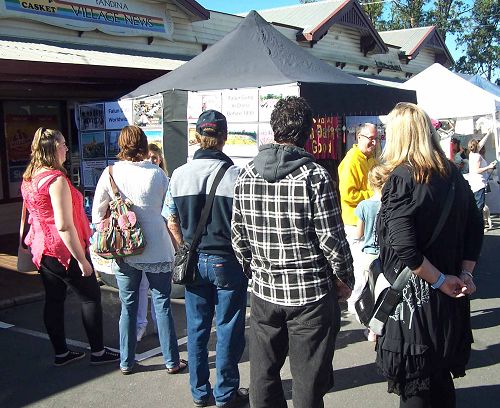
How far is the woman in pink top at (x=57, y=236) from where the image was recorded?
3945 mm

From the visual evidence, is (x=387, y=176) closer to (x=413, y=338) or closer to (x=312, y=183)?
(x=312, y=183)

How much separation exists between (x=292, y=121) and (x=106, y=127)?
498 cm

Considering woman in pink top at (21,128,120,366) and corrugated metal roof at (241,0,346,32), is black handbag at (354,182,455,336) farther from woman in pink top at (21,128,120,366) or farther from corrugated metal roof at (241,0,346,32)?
corrugated metal roof at (241,0,346,32)

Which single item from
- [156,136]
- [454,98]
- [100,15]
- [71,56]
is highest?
[100,15]

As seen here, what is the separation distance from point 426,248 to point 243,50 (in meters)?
4.96

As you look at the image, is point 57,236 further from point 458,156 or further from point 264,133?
point 458,156

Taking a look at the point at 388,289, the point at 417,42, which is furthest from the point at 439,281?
the point at 417,42

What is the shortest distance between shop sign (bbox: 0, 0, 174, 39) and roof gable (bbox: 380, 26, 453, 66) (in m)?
10.9

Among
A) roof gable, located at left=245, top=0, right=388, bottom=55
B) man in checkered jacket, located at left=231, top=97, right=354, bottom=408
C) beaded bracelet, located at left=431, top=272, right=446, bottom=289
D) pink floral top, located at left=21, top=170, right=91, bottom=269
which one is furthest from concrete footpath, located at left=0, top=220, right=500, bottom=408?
roof gable, located at left=245, top=0, right=388, bottom=55

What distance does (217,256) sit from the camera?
3314 millimetres

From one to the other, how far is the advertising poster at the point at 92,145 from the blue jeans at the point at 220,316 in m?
4.26

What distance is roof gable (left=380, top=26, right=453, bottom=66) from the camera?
19688mm

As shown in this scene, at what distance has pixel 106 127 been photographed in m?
7.20

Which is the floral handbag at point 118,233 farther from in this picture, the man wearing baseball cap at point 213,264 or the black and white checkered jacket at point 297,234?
the black and white checkered jacket at point 297,234
